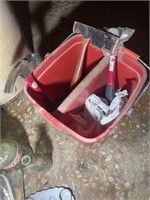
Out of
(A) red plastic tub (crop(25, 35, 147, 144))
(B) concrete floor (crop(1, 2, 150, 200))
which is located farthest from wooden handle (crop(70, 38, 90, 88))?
(B) concrete floor (crop(1, 2, 150, 200))

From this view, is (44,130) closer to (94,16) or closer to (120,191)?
(120,191)

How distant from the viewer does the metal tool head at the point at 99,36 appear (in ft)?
2.92

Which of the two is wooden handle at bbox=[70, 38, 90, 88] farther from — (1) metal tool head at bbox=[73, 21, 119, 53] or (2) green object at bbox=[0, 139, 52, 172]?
(2) green object at bbox=[0, 139, 52, 172]

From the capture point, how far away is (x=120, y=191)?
974 mm

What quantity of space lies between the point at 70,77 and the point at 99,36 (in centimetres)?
21

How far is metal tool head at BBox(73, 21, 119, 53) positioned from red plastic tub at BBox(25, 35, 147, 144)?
0.03 metres

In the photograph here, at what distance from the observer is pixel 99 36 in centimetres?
92

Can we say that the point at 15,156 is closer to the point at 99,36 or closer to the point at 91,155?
the point at 91,155

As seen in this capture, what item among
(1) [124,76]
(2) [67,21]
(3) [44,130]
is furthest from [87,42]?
(2) [67,21]

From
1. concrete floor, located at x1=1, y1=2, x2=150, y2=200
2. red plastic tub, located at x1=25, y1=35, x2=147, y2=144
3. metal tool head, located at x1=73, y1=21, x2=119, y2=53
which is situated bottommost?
concrete floor, located at x1=1, y1=2, x2=150, y2=200

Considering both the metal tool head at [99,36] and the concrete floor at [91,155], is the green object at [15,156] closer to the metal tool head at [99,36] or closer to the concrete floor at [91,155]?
the concrete floor at [91,155]

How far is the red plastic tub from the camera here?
91 cm

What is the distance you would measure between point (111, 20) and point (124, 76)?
443 millimetres

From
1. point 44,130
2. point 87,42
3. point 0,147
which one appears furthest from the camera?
point 44,130
